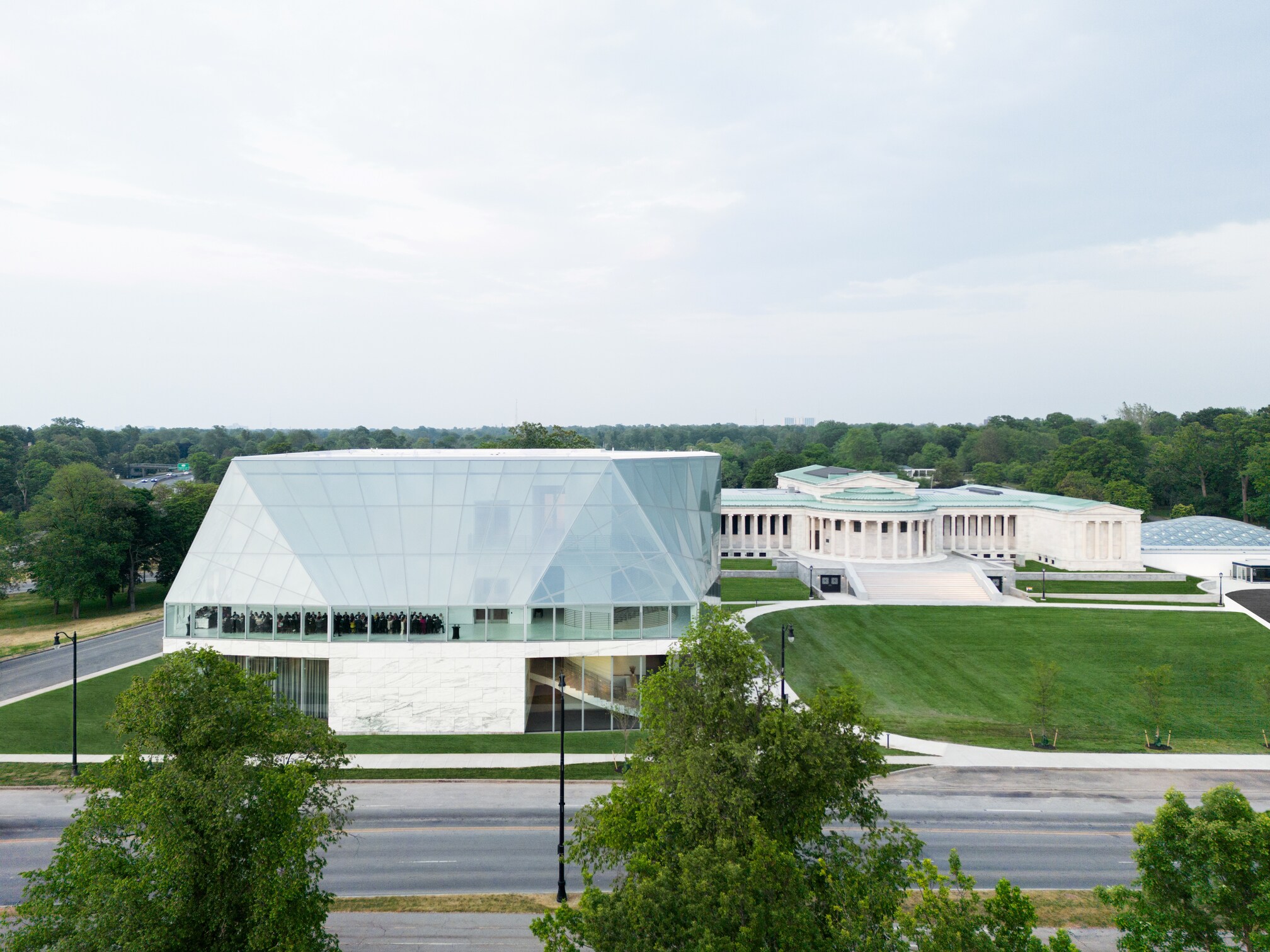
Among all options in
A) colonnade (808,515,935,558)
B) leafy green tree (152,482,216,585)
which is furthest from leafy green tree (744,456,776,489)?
leafy green tree (152,482,216,585)

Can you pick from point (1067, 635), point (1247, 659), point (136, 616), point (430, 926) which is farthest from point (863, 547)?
point (136, 616)

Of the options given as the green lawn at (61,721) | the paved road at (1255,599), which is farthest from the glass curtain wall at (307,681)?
the paved road at (1255,599)

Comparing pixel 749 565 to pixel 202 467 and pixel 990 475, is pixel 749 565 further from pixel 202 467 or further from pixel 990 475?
pixel 202 467

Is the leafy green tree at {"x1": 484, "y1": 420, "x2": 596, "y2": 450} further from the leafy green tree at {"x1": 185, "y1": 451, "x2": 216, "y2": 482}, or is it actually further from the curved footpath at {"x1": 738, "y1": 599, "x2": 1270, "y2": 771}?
Result: the leafy green tree at {"x1": 185, "y1": 451, "x2": 216, "y2": 482}

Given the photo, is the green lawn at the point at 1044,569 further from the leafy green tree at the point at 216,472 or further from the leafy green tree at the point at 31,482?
the leafy green tree at the point at 31,482

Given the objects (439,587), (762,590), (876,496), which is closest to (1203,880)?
(439,587)

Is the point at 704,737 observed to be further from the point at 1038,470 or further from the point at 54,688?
the point at 1038,470

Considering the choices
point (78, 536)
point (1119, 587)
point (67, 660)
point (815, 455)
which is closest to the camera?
point (67, 660)
